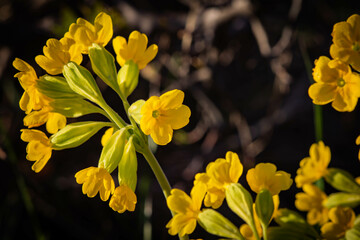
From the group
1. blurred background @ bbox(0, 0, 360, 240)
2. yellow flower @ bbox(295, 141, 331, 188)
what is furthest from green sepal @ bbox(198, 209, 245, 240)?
blurred background @ bbox(0, 0, 360, 240)

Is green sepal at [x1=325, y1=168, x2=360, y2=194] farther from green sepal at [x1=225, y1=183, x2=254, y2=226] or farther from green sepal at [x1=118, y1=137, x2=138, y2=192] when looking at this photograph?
green sepal at [x1=118, y1=137, x2=138, y2=192]

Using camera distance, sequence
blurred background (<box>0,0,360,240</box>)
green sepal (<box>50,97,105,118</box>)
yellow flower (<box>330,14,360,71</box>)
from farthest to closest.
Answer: blurred background (<box>0,0,360,240</box>) → green sepal (<box>50,97,105,118</box>) → yellow flower (<box>330,14,360,71</box>)

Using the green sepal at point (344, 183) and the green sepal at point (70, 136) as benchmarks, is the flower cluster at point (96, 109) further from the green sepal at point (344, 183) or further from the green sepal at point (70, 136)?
the green sepal at point (344, 183)

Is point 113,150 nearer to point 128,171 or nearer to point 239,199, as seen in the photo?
point 128,171

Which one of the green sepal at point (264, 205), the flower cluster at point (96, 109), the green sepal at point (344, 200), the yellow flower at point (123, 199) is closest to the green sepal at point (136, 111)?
the flower cluster at point (96, 109)

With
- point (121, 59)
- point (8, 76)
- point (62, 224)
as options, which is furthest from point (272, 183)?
point (8, 76)

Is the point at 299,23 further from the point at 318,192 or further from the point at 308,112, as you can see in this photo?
the point at 318,192

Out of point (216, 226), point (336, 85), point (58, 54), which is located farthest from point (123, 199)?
point (336, 85)
